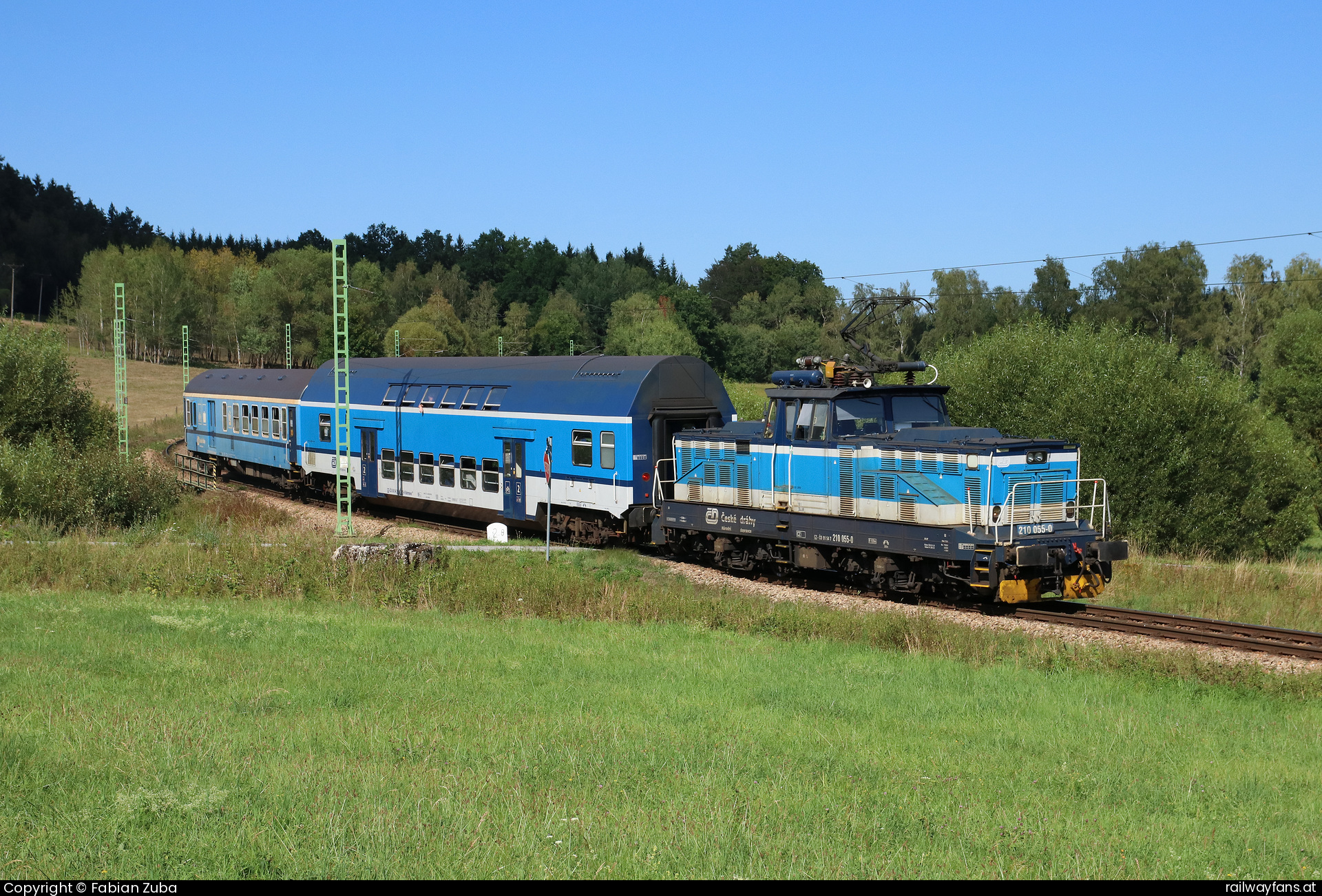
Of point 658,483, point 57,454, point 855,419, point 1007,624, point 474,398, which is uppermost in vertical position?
point 474,398

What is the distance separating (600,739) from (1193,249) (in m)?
96.3

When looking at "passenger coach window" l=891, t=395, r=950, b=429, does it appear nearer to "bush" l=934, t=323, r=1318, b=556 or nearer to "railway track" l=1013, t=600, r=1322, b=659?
"railway track" l=1013, t=600, r=1322, b=659

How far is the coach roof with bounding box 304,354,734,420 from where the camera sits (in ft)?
76.6

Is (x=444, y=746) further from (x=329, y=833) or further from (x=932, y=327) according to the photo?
(x=932, y=327)

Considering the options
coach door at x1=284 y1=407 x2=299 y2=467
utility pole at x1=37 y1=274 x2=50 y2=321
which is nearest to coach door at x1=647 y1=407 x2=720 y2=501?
coach door at x1=284 y1=407 x2=299 y2=467

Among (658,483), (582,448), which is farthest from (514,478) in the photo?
(658,483)

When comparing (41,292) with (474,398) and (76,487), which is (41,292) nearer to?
(76,487)

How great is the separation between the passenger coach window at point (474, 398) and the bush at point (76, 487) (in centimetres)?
1050

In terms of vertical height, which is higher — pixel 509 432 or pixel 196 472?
pixel 509 432

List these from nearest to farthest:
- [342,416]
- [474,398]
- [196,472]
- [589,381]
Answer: [589,381] < [474,398] < [342,416] < [196,472]

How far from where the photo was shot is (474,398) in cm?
2775

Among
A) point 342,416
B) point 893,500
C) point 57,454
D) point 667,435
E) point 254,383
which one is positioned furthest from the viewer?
point 254,383

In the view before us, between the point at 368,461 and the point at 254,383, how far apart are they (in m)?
10.2

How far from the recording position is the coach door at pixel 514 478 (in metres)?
26.0
